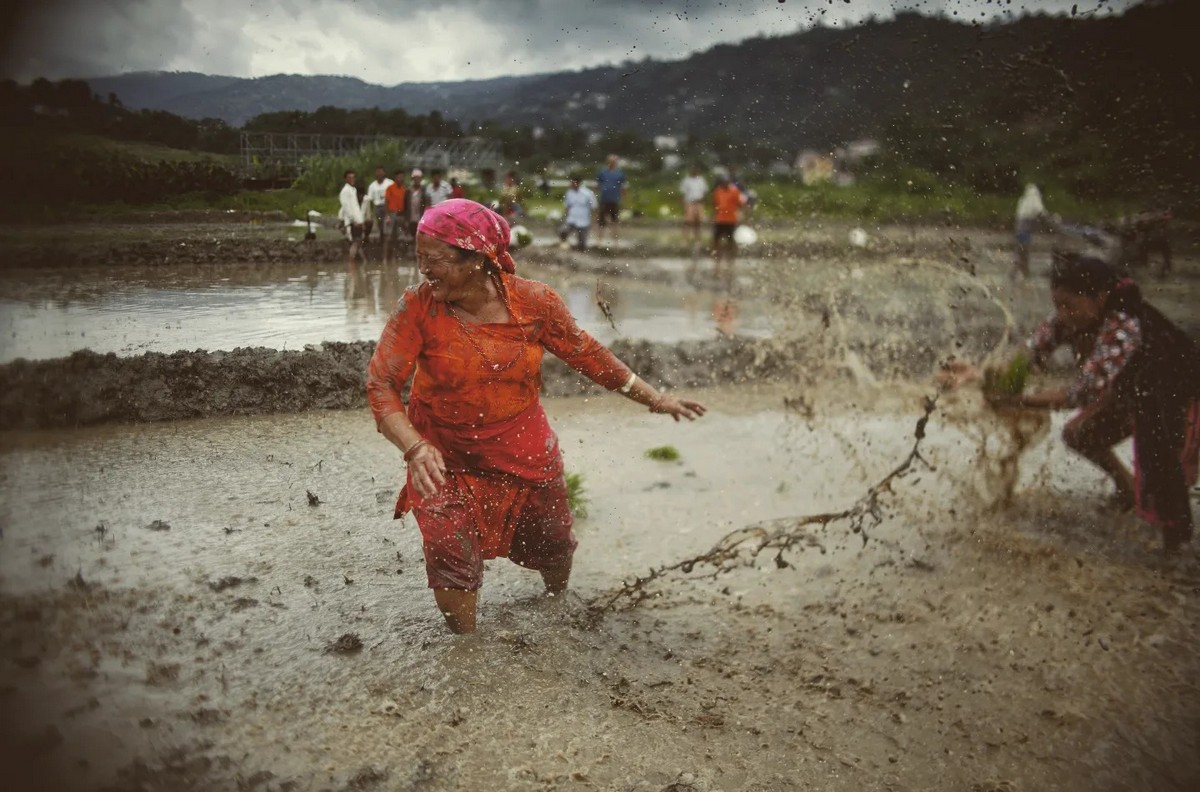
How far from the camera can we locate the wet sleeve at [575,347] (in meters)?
3.34

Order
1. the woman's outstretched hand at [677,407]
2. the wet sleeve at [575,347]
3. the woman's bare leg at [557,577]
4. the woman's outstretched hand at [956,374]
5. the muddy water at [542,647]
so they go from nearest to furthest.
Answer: the muddy water at [542,647], the wet sleeve at [575,347], the woman's outstretched hand at [677,407], the woman's bare leg at [557,577], the woman's outstretched hand at [956,374]

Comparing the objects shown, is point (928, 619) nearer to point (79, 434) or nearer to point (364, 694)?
point (364, 694)

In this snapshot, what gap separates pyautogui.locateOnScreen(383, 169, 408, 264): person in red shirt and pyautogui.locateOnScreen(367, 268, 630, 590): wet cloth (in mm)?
8264

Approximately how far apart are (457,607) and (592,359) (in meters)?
1.03

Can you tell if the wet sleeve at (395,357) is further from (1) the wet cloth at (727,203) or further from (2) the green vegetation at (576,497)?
(1) the wet cloth at (727,203)

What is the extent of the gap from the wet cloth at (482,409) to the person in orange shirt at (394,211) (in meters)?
8.19

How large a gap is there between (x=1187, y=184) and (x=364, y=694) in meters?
8.12

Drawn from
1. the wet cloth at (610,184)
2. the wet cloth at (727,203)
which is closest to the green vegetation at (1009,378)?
the wet cloth at (727,203)

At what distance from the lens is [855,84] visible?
7316 millimetres

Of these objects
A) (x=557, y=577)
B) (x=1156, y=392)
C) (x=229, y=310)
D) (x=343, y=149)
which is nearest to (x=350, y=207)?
(x=229, y=310)

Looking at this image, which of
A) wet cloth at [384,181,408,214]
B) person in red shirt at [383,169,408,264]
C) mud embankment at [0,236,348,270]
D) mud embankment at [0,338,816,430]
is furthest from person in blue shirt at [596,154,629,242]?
mud embankment at [0,338,816,430]

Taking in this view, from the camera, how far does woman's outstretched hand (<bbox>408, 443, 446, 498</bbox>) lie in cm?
295

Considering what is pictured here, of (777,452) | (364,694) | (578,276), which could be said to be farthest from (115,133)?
(578,276)

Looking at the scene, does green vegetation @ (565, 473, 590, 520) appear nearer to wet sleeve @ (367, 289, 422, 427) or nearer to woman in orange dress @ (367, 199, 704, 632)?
woman in orange dress @ (367, 199, 704, 632)
